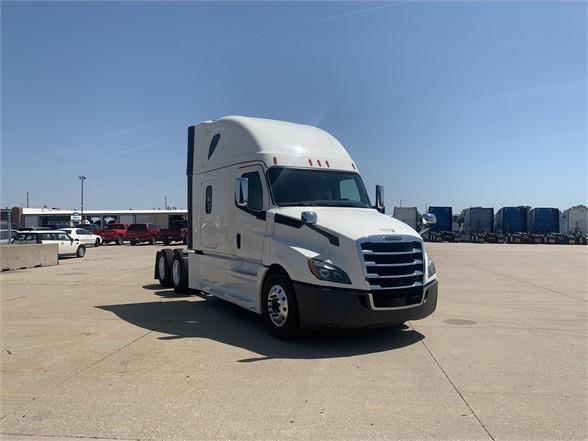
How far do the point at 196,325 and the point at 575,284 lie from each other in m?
11.8

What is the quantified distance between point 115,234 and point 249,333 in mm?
37831

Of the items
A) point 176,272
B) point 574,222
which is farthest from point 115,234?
point 574,222

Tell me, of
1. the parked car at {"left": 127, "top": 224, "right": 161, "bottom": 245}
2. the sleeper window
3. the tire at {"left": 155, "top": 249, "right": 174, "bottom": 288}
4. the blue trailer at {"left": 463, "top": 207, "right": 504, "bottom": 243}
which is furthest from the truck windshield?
the blue trailer at {"left": 463, "top": 207, "right": 504, "bottom": 243}

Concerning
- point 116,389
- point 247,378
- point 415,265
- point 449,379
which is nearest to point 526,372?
point 449,379

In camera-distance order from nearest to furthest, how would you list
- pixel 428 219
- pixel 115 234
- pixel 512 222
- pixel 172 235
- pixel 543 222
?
pixel 428 219
pixel 172 235
pixel 115 234
pixel 543 222
pixel 512 222

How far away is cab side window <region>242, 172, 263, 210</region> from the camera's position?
8.05 metres

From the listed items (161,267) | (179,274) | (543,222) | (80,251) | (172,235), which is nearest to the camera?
(179,274)

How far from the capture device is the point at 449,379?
5457 millimetres

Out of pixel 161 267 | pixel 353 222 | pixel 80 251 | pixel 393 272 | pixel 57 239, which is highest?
pixel 353 222

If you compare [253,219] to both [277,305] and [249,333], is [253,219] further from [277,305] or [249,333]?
[249,333]

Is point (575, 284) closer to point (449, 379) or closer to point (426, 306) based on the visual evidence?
point (426, 306)

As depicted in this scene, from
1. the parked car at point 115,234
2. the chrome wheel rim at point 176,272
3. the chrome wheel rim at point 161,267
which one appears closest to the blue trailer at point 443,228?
the parked car at point 115,234

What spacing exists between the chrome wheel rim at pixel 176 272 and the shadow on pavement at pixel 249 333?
1.73 metres

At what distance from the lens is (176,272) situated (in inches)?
477
